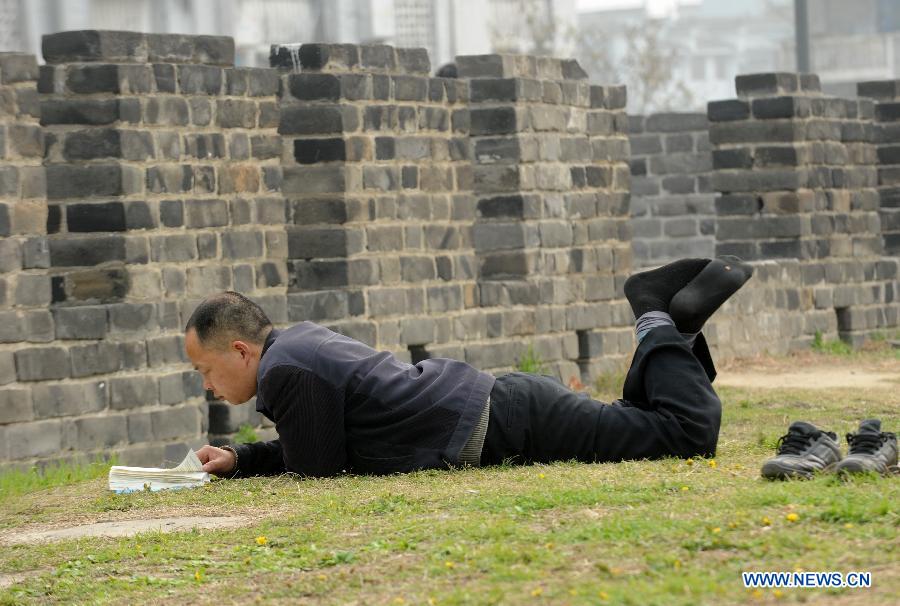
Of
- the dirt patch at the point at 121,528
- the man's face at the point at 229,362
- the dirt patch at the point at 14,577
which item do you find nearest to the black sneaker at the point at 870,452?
the dirt patch at the point at 121,528

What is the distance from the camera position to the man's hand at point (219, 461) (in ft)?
26.2

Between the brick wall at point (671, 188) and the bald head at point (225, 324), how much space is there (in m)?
12.6

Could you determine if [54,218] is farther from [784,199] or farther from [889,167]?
[889,167]

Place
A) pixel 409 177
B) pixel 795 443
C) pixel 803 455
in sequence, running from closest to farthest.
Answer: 1. pixel 803 455
2. pixel 795 443
3. pixel 409 177

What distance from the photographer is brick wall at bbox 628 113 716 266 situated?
19875 millimetres

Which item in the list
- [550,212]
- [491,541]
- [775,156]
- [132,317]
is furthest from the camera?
[775,156]

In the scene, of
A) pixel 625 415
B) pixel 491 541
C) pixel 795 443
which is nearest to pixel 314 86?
pixel 625 415

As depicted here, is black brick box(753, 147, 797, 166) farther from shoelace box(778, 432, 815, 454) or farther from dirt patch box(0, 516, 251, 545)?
dirt patch box(0, 516, 251, 545)

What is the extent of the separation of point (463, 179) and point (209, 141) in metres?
2.65

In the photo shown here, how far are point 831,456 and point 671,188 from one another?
44.4ft

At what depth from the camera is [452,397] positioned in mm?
7605

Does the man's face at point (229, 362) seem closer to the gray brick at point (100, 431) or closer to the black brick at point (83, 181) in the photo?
the gray brick at point (100, 431)

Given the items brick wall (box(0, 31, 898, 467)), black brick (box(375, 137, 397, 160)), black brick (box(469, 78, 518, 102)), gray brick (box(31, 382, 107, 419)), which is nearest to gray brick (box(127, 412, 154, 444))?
brick wall (box(0, 31, 898, 467))

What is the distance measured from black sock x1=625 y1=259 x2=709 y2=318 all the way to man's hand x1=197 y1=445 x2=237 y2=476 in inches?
77.6
